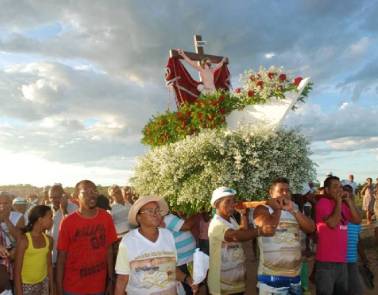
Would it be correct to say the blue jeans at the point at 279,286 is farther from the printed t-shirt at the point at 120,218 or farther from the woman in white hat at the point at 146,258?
the printed t-shirt at the point at 120,218

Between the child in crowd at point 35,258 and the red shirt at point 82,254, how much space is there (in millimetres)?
435

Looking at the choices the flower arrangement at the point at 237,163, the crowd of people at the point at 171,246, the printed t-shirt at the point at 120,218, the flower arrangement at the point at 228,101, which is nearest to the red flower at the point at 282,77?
the flower arrangement at the point at 228,101

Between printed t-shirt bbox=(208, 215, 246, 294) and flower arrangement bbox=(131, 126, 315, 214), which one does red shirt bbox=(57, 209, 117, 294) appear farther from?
flower arrangement bbox=(131, 126, 315, 214)

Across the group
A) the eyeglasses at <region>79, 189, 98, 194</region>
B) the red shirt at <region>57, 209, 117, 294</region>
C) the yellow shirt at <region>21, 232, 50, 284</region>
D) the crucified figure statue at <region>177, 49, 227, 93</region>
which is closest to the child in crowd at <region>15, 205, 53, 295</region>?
the yellow shirt at <region>21, 232, 50, 284</region>

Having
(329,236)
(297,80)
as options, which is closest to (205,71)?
(297,80)

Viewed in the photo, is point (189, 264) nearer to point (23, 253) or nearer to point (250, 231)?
point (250, 231)

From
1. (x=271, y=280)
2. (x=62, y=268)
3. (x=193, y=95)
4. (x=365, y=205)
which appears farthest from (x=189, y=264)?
(x=365, y=205)

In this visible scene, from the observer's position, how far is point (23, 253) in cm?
487

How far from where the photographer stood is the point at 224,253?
4.93m

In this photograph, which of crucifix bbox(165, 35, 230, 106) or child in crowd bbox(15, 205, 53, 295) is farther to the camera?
crucifix bbox(165, 35, 230, 106)

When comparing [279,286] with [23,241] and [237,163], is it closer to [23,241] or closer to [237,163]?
[237,163]

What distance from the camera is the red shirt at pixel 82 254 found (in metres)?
4.65

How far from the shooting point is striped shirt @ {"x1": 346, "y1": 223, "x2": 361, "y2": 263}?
18.8 ft

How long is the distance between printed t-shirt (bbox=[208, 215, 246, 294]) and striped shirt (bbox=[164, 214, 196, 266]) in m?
0.90
